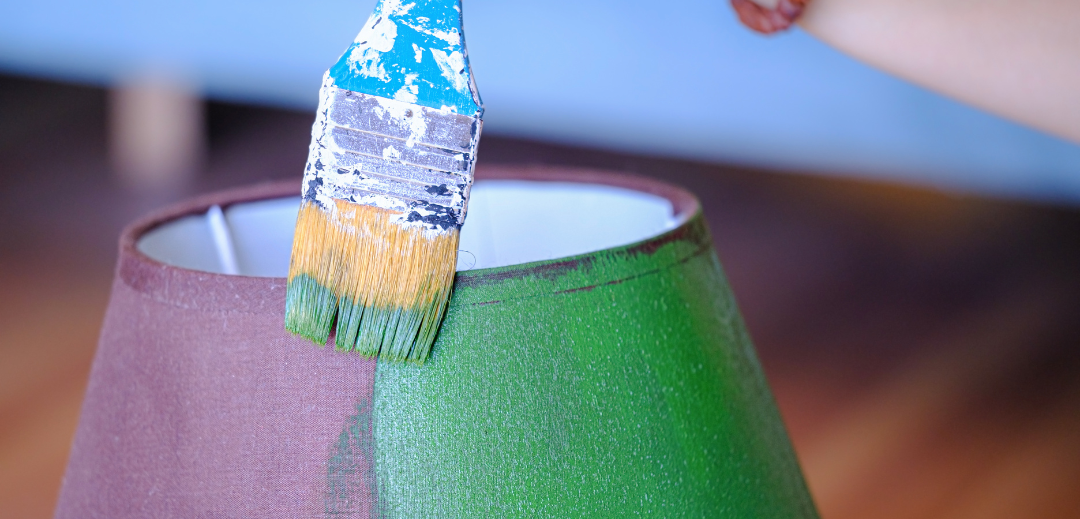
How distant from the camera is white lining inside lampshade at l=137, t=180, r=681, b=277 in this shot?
0.50 meters

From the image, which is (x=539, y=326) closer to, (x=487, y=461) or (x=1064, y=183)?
(x=487, y=461)

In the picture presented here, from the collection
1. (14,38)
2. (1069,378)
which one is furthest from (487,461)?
(14,38)

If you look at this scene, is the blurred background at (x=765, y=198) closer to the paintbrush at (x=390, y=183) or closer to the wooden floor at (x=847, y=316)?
the wooden floor at (x=847, y=316)

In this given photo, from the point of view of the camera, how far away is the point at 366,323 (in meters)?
0.34

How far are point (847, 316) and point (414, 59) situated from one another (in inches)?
70.7

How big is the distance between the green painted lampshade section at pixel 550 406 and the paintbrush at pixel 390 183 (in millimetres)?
15

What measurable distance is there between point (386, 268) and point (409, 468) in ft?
0.23

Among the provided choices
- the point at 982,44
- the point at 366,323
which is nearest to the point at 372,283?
the point at 366,323

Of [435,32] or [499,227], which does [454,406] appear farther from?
[499,227]

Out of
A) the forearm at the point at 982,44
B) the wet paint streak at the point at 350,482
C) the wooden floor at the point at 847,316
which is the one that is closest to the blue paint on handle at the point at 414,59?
the wet paint streak at the point at 350,482

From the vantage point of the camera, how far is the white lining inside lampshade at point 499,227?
501 mm

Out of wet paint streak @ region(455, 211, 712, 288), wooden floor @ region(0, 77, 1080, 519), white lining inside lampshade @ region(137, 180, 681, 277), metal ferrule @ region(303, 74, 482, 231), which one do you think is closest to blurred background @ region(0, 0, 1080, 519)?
wooden floor @ region(0, 77, 1080, 519)

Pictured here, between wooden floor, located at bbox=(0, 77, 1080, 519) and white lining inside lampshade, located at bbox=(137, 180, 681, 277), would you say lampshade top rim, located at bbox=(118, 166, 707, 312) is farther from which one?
wooden floor, located at bbox=(0, 77, 1080, 519)

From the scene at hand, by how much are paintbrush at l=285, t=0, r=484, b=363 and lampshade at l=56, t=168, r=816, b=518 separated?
0.5 inches
